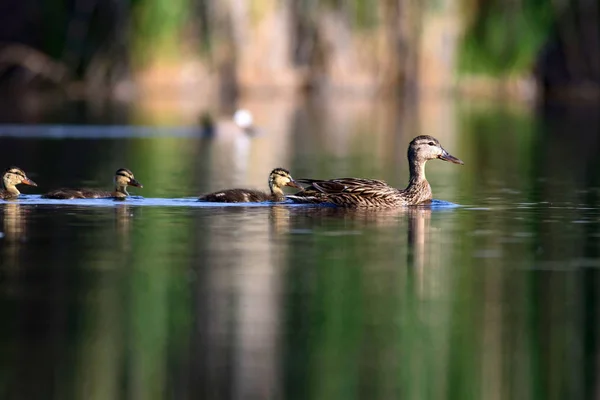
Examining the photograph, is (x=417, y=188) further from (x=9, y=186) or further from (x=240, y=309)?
(x=240, y=309)

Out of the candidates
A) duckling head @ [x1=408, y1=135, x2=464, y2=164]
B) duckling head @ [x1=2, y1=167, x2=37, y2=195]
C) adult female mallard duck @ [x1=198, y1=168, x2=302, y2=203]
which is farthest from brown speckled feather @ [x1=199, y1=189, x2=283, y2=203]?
duckling head @ [x1=2, y1=167, x2=37, y2=195]

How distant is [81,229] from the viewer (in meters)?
12.6

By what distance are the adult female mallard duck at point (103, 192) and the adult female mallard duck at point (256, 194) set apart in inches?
28.9

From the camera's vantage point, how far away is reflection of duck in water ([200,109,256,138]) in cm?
2744

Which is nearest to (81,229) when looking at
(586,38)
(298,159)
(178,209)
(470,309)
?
(178,209)

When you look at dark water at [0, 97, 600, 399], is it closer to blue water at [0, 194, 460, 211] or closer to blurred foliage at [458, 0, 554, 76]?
blue water at [0, 194, 460, 211]

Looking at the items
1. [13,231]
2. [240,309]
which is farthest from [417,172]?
[240,309]

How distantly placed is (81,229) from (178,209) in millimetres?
1889

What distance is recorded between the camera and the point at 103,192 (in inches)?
603

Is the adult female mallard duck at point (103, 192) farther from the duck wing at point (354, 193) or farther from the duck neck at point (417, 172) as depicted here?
the duck neck at point (417, 172)

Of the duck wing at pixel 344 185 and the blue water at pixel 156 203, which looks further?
the blue water at pixel 156 203

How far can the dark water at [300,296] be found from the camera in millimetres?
7340

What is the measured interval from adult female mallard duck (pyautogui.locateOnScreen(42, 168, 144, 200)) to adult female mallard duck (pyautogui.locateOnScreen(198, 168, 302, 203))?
28.9 inches

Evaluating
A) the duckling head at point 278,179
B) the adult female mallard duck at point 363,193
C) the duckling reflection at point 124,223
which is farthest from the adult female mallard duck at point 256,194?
the duckling reflection at point 124,223
